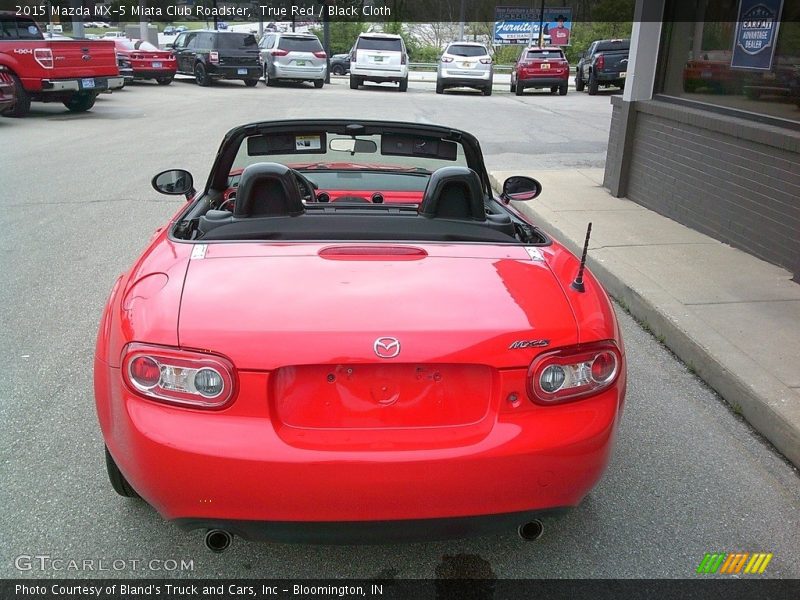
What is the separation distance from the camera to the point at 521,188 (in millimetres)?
3930

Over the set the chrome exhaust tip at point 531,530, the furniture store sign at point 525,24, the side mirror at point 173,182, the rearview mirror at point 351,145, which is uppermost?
the furniture store sign at point 525,24

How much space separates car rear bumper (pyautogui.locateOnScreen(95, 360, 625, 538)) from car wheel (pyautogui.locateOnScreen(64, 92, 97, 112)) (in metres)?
16.9

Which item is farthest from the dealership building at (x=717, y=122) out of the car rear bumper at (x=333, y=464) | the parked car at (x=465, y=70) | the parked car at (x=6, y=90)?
the parked car at (x=465, y=70)

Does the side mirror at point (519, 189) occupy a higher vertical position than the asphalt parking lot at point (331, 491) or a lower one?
higher

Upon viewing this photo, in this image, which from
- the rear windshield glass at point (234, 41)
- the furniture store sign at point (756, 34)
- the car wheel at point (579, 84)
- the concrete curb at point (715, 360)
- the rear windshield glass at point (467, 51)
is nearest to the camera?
the concrete curb at point (715, 360)

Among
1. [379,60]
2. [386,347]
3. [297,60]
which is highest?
[379,60]

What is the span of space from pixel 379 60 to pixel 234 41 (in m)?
5.35

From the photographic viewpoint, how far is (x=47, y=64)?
14.9 m

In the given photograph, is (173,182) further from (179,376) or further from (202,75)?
(202,75)

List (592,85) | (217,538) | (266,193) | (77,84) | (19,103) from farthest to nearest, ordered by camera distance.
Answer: (592,85), (77,84), (19,103), (266,193), (217,538)

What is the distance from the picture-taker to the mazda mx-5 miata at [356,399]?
2.13 metres

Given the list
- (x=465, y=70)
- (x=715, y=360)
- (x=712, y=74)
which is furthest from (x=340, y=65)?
(x=715, y=360)

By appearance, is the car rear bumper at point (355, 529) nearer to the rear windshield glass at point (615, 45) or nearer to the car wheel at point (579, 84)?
the rear windshield glass at point (615, 45)

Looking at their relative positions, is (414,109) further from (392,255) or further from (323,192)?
(392,255)
